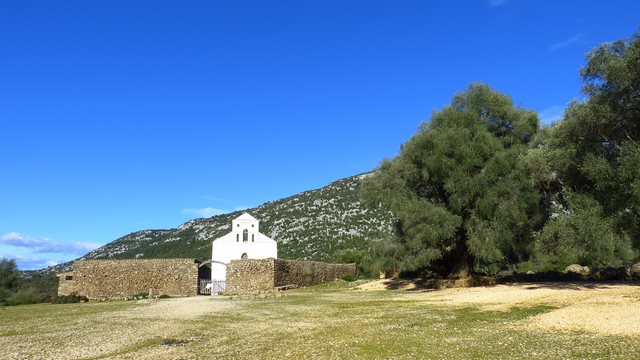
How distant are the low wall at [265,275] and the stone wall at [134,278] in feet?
11.4

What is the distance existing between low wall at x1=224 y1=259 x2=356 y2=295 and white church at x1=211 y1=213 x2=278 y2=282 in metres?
18.9

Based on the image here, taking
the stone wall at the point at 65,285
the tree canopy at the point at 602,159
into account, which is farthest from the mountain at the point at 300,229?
the tree canopy at the point at 602,159

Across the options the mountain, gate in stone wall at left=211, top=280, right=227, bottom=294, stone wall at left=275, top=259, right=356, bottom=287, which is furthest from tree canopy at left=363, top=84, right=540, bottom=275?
the mountain

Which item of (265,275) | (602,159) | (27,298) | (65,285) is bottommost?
(27,298)

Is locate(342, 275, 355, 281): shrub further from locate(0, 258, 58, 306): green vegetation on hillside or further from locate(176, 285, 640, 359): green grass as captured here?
locate(176, 285, 640, 359): green grass

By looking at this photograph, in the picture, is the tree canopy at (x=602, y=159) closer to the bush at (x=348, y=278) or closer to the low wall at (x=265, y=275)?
the low wall at (x=265, y=275)

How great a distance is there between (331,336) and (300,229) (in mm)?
77370

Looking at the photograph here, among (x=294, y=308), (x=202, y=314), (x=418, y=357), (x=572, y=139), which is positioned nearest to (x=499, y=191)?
(x=572, y=139)

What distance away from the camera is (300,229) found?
9075cm

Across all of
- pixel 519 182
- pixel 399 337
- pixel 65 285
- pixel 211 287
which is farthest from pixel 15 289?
pixel 399 337

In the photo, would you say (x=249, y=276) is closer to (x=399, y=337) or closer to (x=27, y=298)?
(x=27, y=298)

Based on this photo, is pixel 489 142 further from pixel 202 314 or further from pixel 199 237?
pixel 199 237

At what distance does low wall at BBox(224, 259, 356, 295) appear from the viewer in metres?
43.1

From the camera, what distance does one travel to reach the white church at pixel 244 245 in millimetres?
66812
